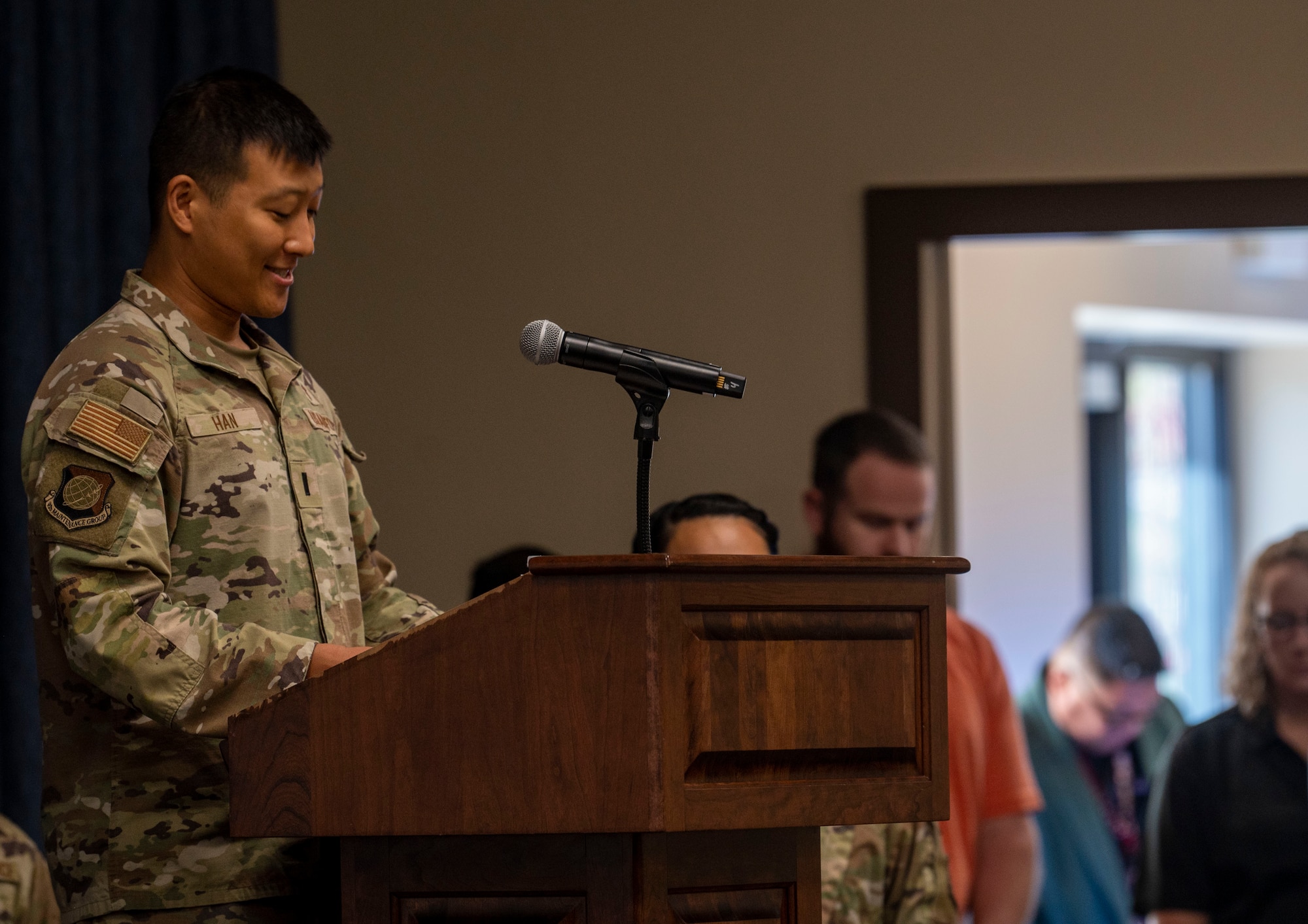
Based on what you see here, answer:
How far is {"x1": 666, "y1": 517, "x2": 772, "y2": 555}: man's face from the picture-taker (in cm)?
213

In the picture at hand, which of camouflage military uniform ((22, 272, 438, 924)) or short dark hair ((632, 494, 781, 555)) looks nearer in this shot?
camouflage military uniform ((22, 272, 438, 924))

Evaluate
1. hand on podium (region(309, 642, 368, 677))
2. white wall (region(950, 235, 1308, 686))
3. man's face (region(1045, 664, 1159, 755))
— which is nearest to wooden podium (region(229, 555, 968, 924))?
hand on podium (region(309, 642, 368, 677))

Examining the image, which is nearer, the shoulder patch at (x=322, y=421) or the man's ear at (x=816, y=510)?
the shoulder patch at (x=322, y=421)

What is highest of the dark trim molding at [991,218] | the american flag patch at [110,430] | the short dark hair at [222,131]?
the dark trim molding at [991,218]

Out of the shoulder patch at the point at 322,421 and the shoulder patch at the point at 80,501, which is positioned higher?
the shoulder patch at the point at 322,421

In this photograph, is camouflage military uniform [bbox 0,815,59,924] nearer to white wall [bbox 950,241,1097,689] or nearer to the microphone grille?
the microphone grille

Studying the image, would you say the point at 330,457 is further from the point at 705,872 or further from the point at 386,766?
the point at 705,872

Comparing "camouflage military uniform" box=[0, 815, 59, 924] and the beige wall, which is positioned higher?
the beige wall

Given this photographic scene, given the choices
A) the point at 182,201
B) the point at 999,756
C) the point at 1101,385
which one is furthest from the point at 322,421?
the point at 1101,385

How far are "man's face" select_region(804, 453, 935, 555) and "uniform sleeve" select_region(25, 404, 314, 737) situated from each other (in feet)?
4.89

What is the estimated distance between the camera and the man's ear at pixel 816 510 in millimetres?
2793

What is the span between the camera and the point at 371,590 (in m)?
1.75

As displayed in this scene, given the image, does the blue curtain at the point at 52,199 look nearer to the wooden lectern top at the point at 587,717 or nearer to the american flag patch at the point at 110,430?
the american flag patch at the point at 110,430

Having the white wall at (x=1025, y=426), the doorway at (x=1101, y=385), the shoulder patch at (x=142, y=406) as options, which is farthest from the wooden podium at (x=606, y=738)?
the white wall at (x=1025, y=426)
